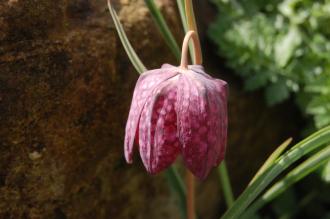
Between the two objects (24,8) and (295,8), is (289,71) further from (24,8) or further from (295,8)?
(24,8)

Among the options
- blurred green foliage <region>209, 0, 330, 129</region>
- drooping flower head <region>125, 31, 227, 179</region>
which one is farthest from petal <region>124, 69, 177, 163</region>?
blurred green foliage <region>209, 0, 330, 129</region>

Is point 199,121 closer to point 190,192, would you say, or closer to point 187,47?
point 187,47

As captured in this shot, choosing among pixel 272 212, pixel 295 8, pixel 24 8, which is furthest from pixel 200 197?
pixel 24 8

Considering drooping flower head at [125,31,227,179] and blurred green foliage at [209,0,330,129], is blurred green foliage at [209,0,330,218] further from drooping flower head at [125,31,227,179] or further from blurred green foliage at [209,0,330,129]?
drooping flower head at [125,31,227,179]

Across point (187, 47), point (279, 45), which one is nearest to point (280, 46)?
point (279, 45)

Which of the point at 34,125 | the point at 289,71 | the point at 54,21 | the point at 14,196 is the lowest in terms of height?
the point at 289,71

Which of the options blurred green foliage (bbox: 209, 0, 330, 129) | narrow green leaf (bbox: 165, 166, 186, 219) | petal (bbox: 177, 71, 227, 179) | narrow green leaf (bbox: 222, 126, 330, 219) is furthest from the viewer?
blurred green foliage (bbox: 209, 0, 330, 129)
